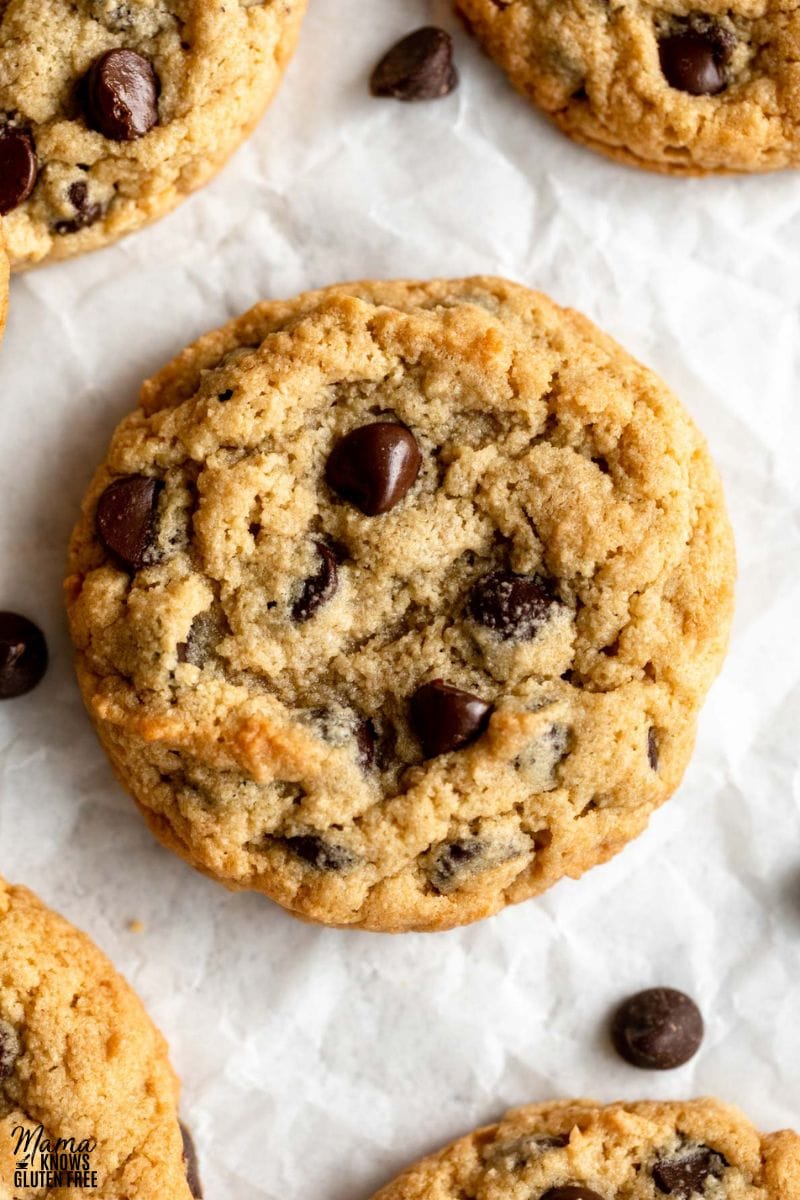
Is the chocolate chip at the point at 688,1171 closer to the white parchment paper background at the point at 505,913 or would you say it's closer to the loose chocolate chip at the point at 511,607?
the white parchment paper background at the point at 505,913

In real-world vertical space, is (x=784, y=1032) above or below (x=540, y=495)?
below

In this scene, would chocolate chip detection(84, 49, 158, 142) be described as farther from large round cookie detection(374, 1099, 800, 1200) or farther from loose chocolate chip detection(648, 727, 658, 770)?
large round cookie detection(374, 1099, 800, 1200)

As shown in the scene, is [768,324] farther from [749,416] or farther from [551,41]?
[551,41]

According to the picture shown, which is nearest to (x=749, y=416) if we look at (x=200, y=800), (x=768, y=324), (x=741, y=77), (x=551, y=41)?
(x=768, y=324)

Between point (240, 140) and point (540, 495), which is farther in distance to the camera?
point (240, 140)

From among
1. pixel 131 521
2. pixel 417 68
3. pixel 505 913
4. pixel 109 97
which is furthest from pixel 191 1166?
pixel 417 68

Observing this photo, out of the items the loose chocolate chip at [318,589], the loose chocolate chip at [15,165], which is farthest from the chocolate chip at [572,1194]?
the loose chocolate chip at [15,165]
